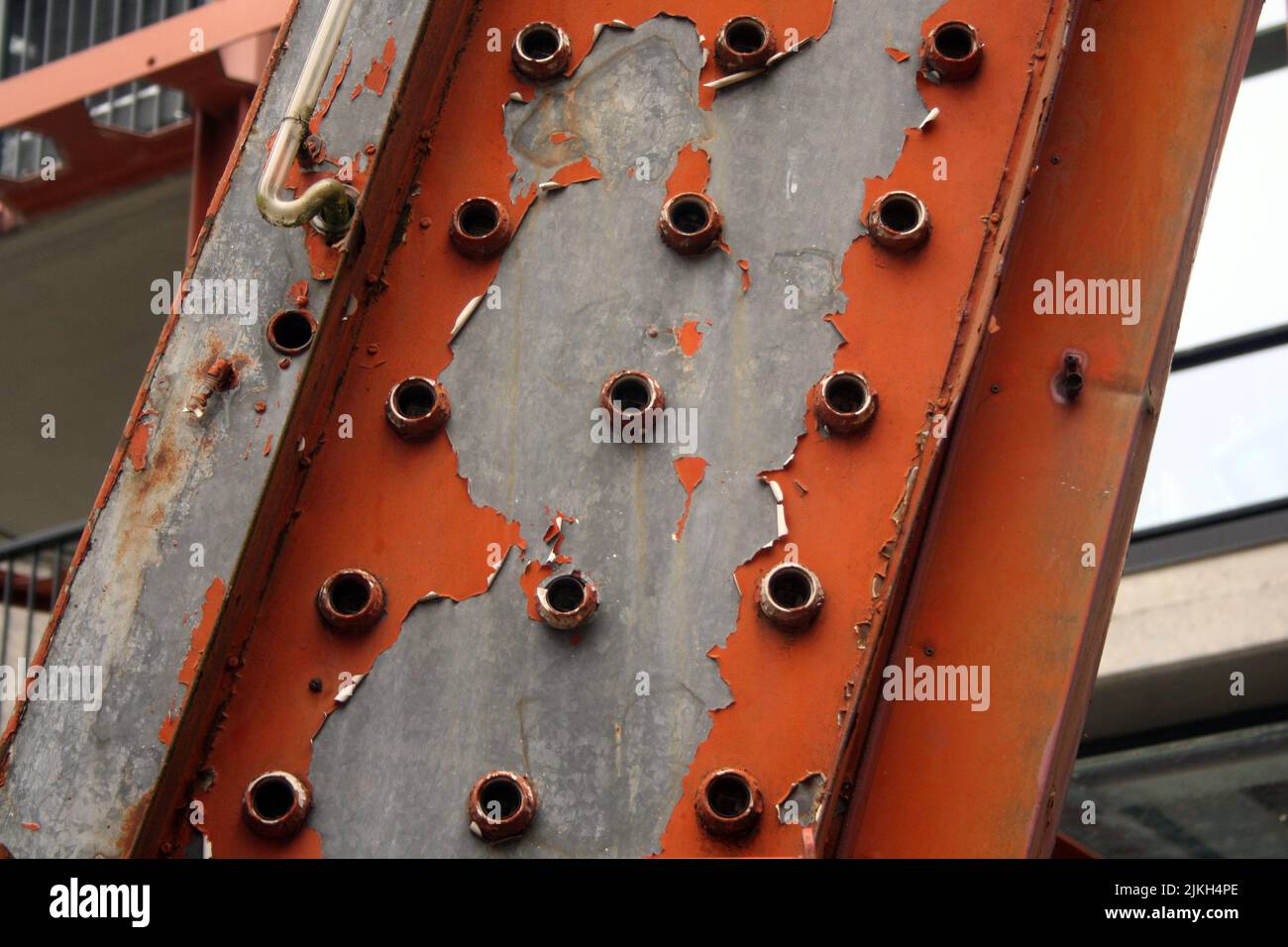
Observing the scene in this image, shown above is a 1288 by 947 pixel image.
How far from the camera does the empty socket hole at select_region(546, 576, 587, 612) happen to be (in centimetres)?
227

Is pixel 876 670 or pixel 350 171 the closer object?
pixel 876 670

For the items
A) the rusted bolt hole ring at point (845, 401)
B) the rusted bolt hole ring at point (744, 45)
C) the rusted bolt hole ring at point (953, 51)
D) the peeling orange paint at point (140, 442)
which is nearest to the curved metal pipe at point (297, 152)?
the peeling orange paint at point (140, 442)

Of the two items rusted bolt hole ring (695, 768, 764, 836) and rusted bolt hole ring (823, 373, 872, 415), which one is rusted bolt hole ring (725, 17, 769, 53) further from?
rusted bolt hole ring (695, 768, 764, 836)

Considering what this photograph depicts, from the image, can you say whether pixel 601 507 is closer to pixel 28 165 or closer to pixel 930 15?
pixel 930 15

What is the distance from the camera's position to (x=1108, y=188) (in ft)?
8.61

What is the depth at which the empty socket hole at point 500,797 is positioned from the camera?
2.17 meters

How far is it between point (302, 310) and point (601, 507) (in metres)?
0.58

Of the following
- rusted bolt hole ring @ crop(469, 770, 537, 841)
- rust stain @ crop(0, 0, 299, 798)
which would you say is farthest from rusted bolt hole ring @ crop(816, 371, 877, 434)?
rust stain @ crop(0, 0, 299, 798)

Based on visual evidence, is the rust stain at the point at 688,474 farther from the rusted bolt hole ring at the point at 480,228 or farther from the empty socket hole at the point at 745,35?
the empty socket hole at the point at 745,35

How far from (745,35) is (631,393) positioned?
700 mm

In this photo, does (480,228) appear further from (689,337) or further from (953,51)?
(953,51)

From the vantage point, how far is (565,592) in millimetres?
2277
